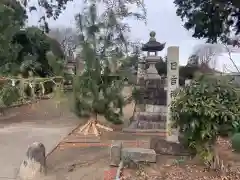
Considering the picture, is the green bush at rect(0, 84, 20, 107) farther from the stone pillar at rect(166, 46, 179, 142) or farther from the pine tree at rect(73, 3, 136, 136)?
the stone pillar at rect(166, 46, 179, 142)

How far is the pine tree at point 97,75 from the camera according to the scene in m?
9.05

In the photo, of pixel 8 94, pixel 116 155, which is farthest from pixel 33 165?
pixel 8 94

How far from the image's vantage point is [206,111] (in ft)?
16.5

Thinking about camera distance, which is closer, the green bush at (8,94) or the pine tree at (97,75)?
the pine tree at (97,75)

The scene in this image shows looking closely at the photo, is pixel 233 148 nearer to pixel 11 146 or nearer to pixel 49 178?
pixel 49 178

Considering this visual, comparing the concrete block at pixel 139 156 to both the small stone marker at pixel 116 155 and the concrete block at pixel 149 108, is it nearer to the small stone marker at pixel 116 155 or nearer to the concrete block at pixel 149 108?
the small stone marker at pixel 116 155

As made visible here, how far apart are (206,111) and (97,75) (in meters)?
4.54

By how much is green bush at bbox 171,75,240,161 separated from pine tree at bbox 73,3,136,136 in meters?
3.93

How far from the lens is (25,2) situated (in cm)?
1566

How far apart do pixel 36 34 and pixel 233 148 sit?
1233 centimetres

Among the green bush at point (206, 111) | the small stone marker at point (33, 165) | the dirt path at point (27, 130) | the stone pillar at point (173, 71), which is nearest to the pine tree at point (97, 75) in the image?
the dirt path at point (27, 130)

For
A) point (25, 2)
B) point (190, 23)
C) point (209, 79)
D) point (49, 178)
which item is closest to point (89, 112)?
point (49, 178)

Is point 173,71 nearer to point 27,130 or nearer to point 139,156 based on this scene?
point 139,156

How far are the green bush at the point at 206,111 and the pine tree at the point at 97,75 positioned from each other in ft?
12.9
